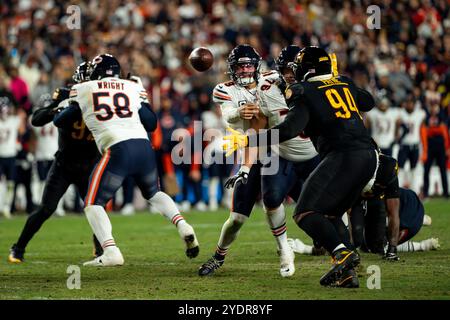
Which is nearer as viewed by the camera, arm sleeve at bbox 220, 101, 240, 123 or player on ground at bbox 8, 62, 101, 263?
arm sleeve at bbox 220, 101, 240, 123

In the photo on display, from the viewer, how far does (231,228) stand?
711cm

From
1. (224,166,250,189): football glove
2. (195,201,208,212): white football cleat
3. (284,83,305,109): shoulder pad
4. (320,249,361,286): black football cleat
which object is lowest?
(195,201,208,212): white football cleat

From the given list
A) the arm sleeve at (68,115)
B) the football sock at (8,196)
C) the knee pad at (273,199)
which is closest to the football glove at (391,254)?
the knee pad at (273,199)

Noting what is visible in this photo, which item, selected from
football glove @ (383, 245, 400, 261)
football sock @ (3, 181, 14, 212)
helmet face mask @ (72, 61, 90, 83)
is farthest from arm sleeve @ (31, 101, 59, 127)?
football sock @ (3, 181, 14, 212)

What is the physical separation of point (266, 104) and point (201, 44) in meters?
10.3

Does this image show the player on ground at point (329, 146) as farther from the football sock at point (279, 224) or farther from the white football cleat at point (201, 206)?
the white football cleat at point (201, 206)

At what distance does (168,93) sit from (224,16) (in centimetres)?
351

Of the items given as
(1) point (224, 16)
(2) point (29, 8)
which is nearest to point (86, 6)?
(2) point (29, 8)

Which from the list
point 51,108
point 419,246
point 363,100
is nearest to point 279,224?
point 363,100

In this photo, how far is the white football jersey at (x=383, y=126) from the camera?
1505cm

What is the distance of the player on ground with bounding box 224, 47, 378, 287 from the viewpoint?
6.07 metres

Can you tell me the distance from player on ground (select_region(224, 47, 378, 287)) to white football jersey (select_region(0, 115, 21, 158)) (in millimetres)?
8431

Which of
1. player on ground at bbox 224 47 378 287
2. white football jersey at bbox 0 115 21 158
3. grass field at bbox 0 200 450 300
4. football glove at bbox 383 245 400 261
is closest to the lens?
grass field at bbox 0 200 450 300

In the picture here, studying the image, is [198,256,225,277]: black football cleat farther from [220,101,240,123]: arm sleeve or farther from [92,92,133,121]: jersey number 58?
[92,92,133,121]: jersey number 58
